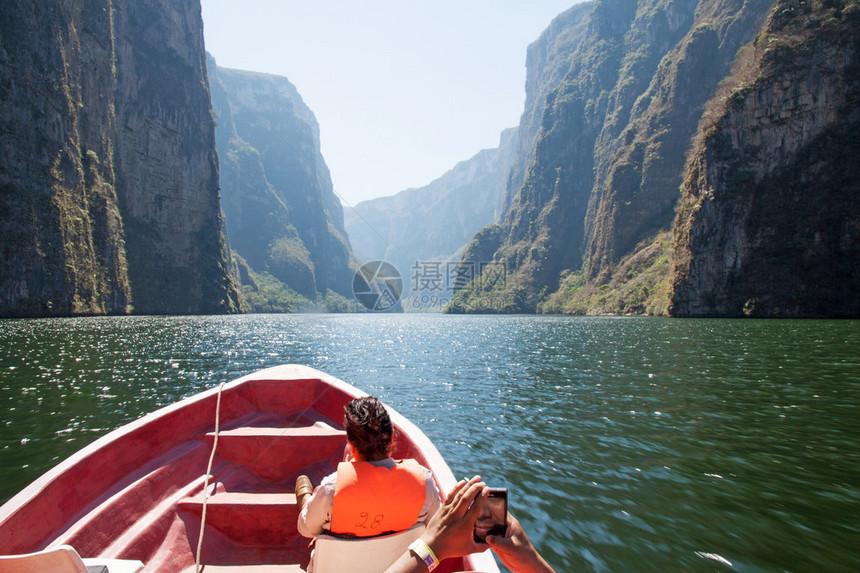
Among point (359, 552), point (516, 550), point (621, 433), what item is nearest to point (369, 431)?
point (359, 552)

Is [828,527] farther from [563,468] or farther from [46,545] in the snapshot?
[46,545]

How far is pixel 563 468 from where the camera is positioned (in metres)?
7.98

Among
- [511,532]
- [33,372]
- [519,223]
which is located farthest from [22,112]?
[519,223]

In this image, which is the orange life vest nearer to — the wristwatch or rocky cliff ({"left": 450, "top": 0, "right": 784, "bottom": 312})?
the wristwatch

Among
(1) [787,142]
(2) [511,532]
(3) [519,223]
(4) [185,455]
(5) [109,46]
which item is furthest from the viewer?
(3) [519,223]

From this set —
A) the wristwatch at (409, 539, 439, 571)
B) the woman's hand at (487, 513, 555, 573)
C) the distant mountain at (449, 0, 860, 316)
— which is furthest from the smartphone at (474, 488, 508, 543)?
the distant mountain at (449, 0, 860, 316)

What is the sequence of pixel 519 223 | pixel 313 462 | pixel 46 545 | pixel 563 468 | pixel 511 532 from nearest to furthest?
1. pixel 511 532
2. pixel 46 545
3. pixel 313 462
4. pixel 563 468
5. pixel 519 223

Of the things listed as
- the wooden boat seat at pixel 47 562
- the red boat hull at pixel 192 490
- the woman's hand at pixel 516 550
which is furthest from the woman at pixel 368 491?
the wooden boat seat at pixel 47 562

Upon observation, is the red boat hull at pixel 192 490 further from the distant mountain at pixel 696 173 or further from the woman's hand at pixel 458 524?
the distant mountain at pixel 696 173

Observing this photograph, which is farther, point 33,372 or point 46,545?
point 33,372

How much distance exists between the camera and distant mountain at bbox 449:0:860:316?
176 ft

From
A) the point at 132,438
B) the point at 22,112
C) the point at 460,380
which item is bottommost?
the point at 460,380

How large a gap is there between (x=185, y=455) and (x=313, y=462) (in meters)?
1.56

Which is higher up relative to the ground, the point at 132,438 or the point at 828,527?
the point at 132,438
